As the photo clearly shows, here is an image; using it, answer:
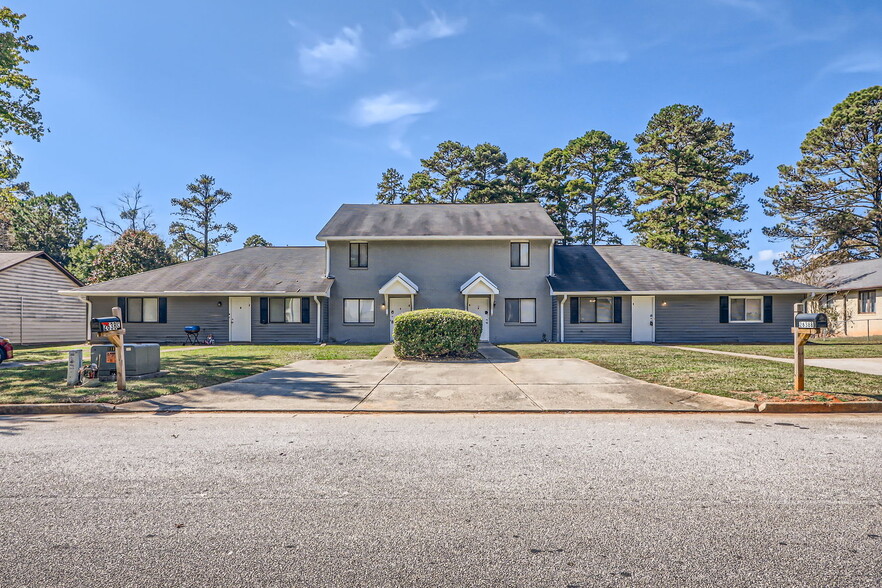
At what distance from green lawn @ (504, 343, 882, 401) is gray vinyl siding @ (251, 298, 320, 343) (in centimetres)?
1345

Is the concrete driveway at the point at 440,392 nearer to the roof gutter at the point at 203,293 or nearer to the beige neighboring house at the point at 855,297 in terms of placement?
the roof gutter at the point at 203,293

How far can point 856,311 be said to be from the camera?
106 feet

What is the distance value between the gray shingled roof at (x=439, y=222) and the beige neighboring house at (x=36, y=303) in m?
15.7

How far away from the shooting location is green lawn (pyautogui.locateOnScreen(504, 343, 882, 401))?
8.45 metres

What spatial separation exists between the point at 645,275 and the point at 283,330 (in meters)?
18.1

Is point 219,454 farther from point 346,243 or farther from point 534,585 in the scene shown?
point 346,243

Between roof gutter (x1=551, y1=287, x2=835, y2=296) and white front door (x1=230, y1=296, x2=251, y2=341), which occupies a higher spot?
roof gutter (x1=551, y1=287, x2=835, y2=296)

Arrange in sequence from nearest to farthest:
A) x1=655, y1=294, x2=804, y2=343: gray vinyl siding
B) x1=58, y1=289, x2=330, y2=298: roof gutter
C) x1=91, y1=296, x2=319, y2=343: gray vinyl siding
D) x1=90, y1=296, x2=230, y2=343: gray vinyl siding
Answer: x1=58, y1=289, x2=330, y2=298: roof gutter < x1=655, y1=294, x2=804, y2=343: gray vinyl siding < x1=91, y1=296, x2=319, y2=343: gray vinyl siding < x1=90, y1=296, x2=230, y2=343: gray vinyl siding

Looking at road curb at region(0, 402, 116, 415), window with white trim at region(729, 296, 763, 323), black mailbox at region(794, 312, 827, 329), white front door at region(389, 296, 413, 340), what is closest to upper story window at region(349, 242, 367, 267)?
white front door at region(389, 296, 413, 340)

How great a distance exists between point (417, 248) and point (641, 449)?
19.4m

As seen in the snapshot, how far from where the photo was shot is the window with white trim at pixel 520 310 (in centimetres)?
2378

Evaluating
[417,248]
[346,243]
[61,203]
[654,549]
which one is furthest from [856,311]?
[61,203]

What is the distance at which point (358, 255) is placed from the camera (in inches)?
952

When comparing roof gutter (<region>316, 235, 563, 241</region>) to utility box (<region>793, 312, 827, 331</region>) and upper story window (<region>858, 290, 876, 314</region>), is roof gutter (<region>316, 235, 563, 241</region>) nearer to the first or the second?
utility box (<region>793, 312, 827, 331</region>)
